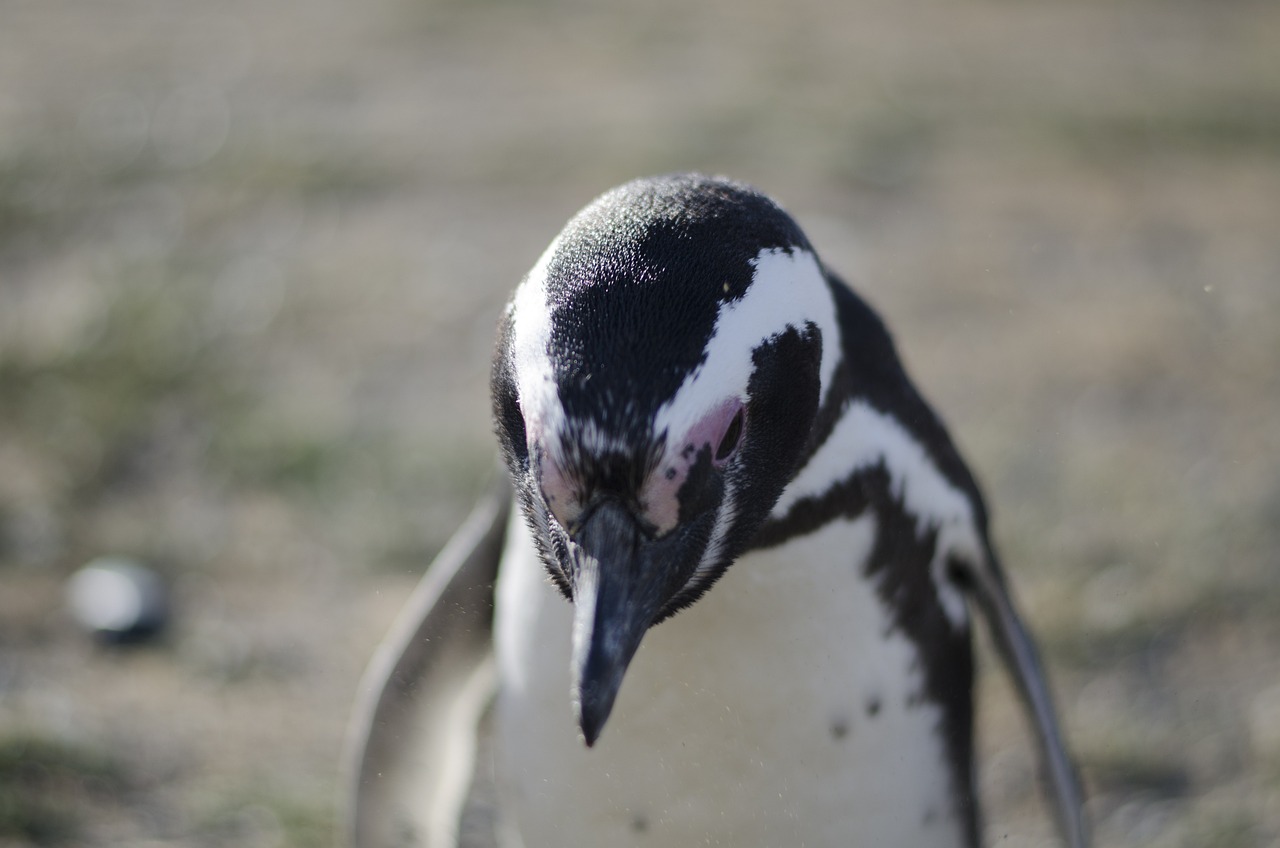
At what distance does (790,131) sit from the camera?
563cm

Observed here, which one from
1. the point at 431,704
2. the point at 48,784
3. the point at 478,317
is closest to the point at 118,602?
the point at 48,784

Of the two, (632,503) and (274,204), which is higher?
(274,204)

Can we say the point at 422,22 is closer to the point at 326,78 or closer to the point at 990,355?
the point at 326,78

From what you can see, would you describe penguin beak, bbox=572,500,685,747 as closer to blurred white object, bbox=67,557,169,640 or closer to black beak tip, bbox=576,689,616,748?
black beak tip, bbox=576,689,616,748

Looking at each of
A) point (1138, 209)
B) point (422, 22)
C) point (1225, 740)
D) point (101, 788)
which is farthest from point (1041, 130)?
point (101, 788)

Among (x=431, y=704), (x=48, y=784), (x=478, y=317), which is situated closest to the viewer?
Result: (x=431, y=704)

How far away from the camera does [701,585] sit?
152cm

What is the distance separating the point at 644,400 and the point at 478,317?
3.11m

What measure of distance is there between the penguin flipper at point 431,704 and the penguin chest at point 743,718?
192mm

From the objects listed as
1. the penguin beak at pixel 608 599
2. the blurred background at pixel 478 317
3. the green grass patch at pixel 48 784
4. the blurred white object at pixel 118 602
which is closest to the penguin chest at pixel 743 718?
the penguin beak at pixel 608 599

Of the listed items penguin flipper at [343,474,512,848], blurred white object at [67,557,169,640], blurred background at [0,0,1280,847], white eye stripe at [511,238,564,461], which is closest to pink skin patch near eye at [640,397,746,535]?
white eye stripe at [511,238,564,461]

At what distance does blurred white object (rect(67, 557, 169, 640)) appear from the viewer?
122 inches

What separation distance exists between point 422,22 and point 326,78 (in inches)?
36.5

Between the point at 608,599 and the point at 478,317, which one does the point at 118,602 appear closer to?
the point at 478,317
